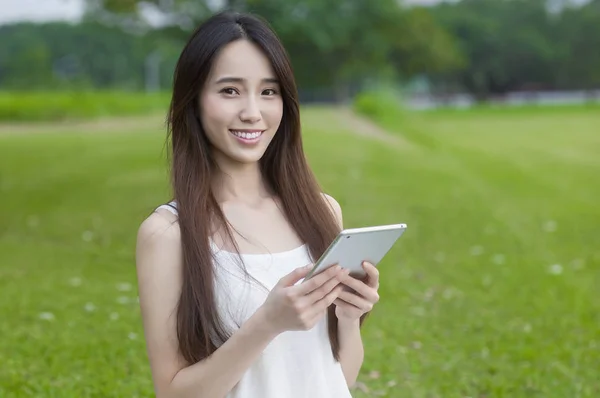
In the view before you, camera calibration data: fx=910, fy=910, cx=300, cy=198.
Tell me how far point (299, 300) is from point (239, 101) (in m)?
0.49

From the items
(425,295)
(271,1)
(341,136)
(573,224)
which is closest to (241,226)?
(425,295)

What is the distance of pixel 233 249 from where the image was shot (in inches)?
75.0

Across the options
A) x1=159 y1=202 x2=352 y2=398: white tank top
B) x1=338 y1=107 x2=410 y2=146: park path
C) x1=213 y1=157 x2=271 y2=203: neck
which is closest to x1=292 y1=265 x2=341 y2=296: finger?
x1=159 y1=202 x2=352 y2=398: white tank top

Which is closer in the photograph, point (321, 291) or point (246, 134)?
point (321, 291)

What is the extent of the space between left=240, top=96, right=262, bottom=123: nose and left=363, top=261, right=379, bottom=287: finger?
41 cm

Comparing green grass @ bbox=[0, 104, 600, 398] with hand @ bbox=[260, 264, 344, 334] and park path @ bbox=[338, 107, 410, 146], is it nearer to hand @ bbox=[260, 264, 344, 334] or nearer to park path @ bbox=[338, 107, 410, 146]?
hand @ bbox=[260, 264, 344, 334]

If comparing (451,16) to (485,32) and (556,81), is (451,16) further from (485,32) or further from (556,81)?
(556,81)

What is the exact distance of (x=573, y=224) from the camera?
372 inches

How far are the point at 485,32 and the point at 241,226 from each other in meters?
65.5

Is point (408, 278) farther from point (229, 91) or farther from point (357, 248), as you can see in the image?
point (357, 248)

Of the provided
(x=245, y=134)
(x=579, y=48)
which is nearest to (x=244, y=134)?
(x=245, y=134)

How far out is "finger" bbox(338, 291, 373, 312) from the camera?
1831mm

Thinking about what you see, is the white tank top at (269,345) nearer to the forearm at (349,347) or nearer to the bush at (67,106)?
the forearm at (349,347)

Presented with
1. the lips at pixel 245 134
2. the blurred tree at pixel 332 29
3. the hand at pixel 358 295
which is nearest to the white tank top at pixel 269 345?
the hand at pixel 358 295
